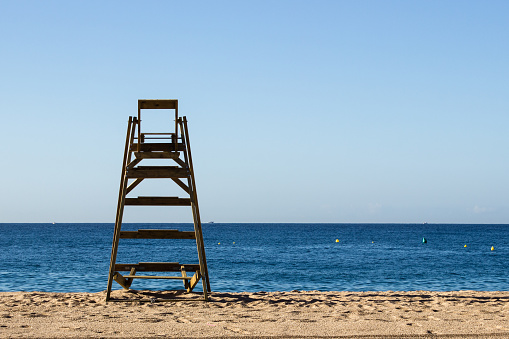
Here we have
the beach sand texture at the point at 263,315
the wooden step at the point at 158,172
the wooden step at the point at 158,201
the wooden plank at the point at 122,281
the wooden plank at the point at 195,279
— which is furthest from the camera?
the wooden plank at the point at 122,281

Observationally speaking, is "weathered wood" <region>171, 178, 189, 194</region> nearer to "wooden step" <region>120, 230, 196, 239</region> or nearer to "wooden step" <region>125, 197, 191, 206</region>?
"wooden step" <region>125, 197, 191, 206</region>

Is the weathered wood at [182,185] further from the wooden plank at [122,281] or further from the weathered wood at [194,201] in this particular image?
the wooden plank at [122,281]

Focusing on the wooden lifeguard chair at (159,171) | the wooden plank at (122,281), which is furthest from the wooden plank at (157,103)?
the wooden plank at (122,281)

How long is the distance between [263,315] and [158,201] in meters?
3.25

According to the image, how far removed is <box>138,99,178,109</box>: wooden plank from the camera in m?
10.2

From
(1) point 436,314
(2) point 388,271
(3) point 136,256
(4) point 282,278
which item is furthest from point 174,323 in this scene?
(3) point 136,256

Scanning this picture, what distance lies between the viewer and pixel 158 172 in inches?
410

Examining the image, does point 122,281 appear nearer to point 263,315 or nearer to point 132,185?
point 132,185

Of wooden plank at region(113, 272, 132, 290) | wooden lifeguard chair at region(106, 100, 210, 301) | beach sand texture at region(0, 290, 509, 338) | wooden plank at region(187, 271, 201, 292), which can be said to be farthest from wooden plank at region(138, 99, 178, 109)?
beach sand texture at region(0, 290, 509, 338)

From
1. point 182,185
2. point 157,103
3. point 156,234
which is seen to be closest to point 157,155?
point 182,185

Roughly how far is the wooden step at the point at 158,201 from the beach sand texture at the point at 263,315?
1.75 meters

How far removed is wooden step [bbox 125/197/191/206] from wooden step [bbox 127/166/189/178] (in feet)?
1.48

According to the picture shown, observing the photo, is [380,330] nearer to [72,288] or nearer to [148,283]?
[148,283]

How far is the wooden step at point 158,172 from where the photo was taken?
10.3 m
